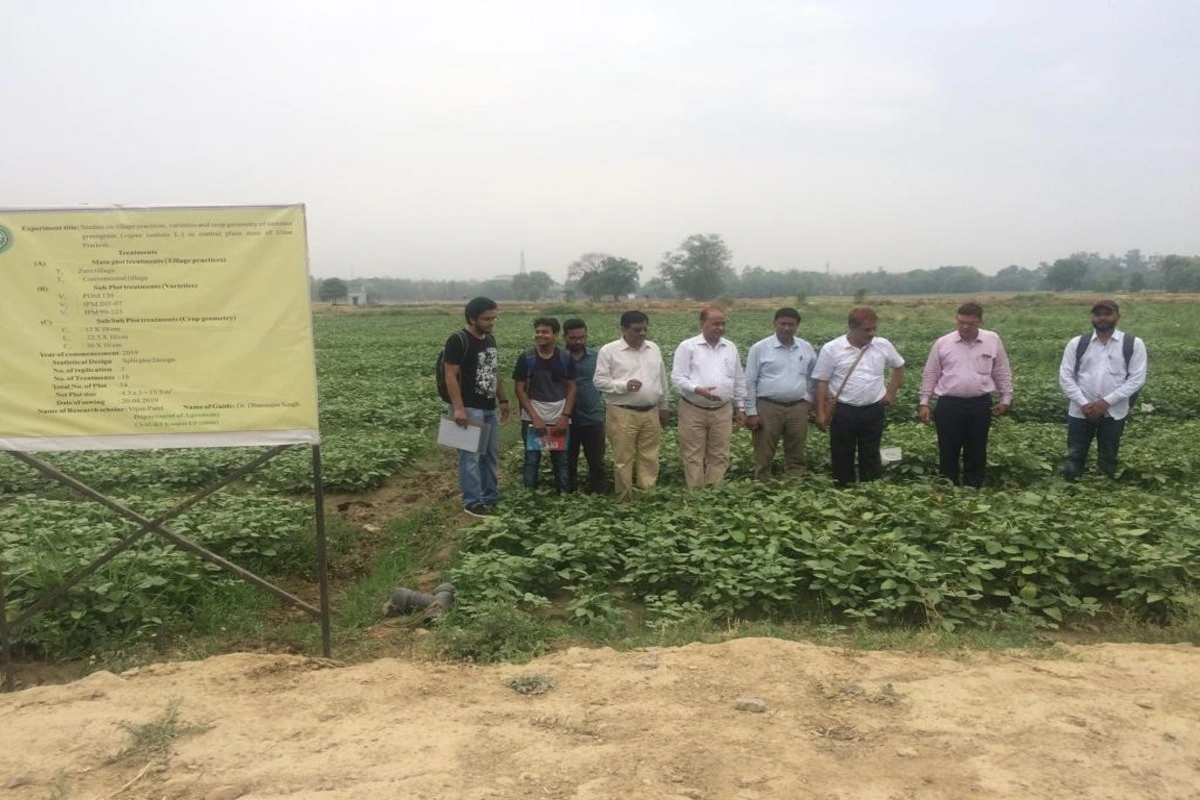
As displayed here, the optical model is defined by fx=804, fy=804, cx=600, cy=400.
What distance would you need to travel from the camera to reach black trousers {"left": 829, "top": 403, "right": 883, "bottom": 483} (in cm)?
724

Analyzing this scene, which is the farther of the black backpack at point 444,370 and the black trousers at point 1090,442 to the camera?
the black trousers at point 1090,442

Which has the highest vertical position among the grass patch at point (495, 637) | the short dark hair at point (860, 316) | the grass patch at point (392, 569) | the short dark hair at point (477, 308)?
the short dark hair at point (477, 308)

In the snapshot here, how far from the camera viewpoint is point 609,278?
9106cm

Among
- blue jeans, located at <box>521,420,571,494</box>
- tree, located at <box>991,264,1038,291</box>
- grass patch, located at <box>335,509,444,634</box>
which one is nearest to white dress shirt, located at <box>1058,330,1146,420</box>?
blue jeans, located at <box>521,420,571,494</box>

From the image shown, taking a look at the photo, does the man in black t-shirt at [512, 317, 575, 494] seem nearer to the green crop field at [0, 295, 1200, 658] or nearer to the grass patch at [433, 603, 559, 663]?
the green crop field at [0, 295, 1200, 658]

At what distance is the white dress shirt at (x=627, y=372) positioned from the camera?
7164 millimetres

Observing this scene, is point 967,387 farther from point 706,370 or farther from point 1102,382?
point 706,370

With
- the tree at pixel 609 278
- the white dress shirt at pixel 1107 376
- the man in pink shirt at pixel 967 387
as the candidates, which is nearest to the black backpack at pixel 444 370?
the man in pink shirt at pixel 967 387

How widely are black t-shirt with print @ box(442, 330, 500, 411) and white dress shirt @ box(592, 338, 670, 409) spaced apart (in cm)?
95

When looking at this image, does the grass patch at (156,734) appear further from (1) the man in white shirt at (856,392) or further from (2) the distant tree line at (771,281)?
(2) the distant tree line at (771,281)

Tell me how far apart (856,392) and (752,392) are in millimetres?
912

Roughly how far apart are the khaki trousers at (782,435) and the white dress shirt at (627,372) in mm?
1070

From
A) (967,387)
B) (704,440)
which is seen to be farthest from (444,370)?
(967,387)

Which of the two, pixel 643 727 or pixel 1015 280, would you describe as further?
pixel 1015 280
